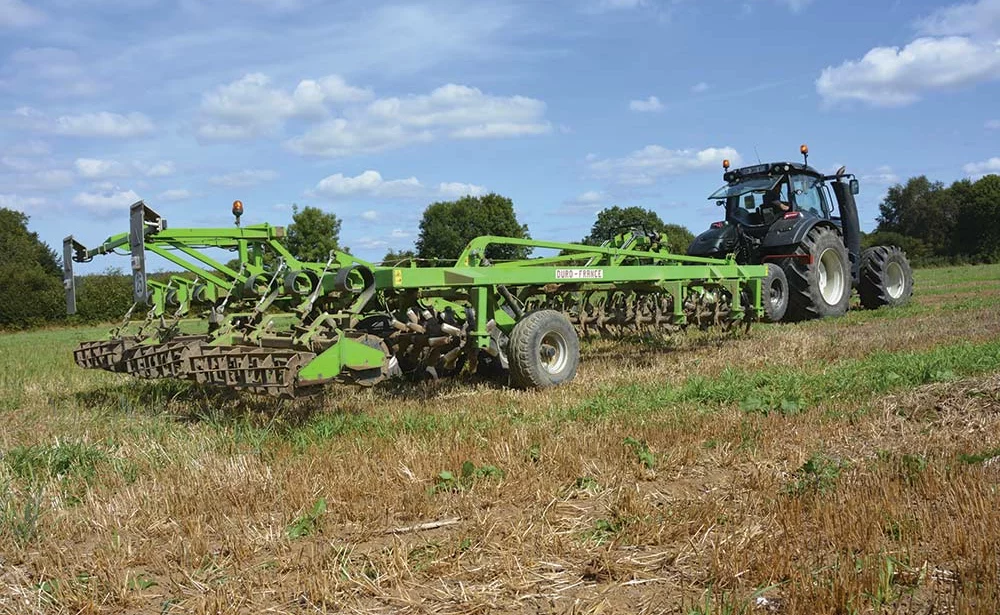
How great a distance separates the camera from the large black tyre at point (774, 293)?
32.8 ft

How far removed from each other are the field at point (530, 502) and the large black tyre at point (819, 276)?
449 cm

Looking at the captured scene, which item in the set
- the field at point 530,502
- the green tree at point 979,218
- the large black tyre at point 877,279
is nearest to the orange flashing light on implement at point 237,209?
the field at point 530,502

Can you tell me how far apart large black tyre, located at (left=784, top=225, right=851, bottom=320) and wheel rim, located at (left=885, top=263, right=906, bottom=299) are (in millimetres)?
1874

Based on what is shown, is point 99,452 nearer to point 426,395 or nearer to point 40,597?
point 40,597

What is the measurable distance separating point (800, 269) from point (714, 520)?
27.3 feet

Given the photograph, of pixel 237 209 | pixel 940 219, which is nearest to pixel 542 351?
pixel 237 209

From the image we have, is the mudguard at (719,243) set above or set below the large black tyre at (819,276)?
above

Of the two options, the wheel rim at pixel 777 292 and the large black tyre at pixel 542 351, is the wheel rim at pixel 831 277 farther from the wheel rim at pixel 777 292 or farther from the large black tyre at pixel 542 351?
the large black tyre at pixel 542 351

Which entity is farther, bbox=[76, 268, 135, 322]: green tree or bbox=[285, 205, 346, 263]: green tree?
bbox=[285, 205, 346, 263]: green tree

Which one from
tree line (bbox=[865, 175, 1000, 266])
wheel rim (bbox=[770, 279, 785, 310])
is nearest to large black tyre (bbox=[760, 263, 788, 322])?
wheel rim (bbox=[770, 279, 785, 310])

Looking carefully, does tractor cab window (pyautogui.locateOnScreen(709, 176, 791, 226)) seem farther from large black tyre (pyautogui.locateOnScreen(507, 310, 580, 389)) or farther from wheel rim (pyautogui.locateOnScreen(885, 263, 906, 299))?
large black tyre (pyautogui.locateOnScreen(507, 310, 580, 389))

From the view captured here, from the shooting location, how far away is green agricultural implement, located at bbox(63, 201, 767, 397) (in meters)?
5.10

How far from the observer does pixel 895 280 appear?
1311 cm

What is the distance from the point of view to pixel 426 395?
21.6 ft
